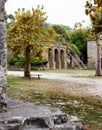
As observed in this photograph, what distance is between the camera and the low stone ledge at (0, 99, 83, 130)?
5.68 m

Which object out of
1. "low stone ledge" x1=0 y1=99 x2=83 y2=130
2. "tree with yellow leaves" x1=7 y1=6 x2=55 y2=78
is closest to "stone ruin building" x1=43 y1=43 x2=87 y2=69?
"tree with yellow leaves" x1=7 y1=6 x2=55 y2=78

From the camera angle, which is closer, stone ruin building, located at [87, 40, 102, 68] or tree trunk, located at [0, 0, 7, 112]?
tree trunk, located at [0, 0, 7, 112]

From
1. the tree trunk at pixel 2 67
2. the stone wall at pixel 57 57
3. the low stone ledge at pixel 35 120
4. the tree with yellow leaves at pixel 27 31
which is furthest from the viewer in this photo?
the stone wall at pixel 57 57

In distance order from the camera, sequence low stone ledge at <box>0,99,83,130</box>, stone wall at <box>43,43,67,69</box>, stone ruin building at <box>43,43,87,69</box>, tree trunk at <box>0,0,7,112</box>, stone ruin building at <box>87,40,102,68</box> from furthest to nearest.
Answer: stone ruin building at <box>87,40,102,68</box>, stone ruin building at <box>43,43,87,69</box>, stone wall at <box>43,43,67,69</box>, tree trunk at <box>0,0,7,112</box>, low stone ledge at <box>0,99,83,130</box>

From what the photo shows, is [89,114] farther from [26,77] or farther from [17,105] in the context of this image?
[26,77]

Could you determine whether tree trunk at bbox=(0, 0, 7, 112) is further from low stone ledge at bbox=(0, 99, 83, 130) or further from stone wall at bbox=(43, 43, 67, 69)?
stone wall at bbox=(43, 43, 67, 69)

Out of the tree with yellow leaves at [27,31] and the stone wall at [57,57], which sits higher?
the tree with yellow leaves at [27,31]

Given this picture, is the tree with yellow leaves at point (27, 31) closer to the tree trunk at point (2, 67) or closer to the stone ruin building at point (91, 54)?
the tree trunk at point (2, 67)

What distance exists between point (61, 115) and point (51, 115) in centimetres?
17

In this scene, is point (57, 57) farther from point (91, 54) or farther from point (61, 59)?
point (91, 54)

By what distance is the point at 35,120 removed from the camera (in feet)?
19.4

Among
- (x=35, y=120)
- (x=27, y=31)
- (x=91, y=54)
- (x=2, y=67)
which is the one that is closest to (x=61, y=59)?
(x=91, y=54)

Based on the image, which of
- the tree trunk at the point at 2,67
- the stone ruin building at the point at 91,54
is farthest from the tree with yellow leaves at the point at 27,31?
the stone ruin building at the point at 91,54

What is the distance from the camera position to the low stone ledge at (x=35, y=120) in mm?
5676
